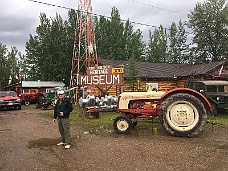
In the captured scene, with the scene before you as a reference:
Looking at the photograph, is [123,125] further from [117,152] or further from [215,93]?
[215,93]

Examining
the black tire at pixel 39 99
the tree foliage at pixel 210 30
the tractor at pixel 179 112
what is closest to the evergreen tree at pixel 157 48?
the tree foliage at pixel 210 30

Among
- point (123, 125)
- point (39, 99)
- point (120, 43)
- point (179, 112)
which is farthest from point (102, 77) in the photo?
point (120, 43)

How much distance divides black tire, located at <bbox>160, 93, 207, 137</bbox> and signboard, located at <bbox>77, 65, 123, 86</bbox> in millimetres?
5611

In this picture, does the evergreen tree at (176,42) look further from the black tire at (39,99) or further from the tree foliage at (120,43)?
the black tire at (39,99)

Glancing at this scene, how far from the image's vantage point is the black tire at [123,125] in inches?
328

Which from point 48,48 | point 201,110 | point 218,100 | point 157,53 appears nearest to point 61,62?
point 48,48

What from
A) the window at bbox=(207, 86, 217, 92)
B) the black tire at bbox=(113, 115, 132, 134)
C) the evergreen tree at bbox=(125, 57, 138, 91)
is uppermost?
the evergreen tree at bbox=(125, 57, 138, 91)

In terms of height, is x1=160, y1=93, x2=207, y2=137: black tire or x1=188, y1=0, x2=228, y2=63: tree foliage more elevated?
x1=188, y1=0, x2=228, y2=63: tree foliage

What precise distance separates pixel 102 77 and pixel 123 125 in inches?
217

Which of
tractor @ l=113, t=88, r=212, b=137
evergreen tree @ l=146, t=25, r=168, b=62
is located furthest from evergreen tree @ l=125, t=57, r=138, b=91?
evergreen tree @ l=146, t=25, r=168, b=62

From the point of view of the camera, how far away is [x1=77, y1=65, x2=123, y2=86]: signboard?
43.6 feet

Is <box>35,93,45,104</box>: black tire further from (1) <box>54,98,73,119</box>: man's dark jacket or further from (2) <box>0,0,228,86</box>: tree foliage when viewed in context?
(1) <box>54,98,73,119</box>: man's dark jacket

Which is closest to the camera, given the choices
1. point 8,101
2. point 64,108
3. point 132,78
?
point 64,108

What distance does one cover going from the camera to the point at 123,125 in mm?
8445
